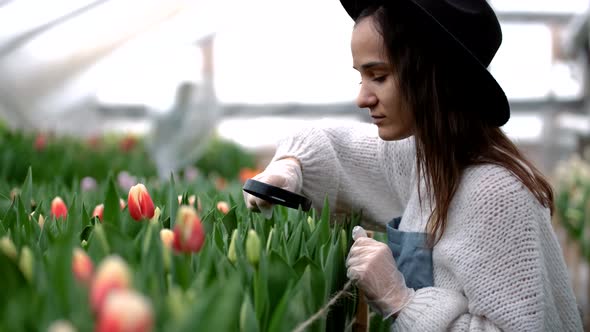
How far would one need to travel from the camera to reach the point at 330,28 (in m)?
9.23

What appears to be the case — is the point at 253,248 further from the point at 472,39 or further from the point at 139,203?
the point at 472,39

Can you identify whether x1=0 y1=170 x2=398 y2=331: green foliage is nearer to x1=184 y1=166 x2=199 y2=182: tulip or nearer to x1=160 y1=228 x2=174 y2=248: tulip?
x1=160 y1=228 x2=174 y2=248: tulip

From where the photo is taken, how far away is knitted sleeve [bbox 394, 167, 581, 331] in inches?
46.2

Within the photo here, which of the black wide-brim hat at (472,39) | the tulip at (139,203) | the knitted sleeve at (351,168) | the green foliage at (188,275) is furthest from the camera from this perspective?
the knitted sleeve at (351,168)

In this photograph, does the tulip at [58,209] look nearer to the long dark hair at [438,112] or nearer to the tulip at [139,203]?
the tulip at [139,203]

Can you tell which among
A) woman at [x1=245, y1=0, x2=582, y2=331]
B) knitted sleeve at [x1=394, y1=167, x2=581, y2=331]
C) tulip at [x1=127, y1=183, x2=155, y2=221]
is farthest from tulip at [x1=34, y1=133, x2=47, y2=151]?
knitted sleeve at [x1=394, y1=167, x2=581, y2=331]

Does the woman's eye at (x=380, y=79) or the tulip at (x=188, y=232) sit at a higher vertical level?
the woman's eye at (x=380, y=79)

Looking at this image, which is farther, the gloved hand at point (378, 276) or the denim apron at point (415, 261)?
the denim apron at point (415, 261)

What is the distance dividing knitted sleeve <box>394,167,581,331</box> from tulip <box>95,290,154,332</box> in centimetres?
75

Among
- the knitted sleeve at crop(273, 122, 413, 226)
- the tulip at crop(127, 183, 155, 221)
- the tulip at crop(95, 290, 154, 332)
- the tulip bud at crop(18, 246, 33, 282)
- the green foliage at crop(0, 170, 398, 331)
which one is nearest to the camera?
the tulip at crop(95, 290, 154, 332)

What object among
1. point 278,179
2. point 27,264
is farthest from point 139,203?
point 27,264

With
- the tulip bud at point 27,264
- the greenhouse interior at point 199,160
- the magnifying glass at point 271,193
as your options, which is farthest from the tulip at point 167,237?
the magnifying glass at point 271,193

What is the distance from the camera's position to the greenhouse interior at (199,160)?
27.9 inches

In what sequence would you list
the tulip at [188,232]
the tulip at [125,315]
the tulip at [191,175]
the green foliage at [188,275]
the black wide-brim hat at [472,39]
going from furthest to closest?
1. the tulip at [191,175]
2. the black wide-brim hat at [472,39]
3. the tulip at [188,232]
4. the green foliage at [188,275]
5. the tulip at [125,315]
